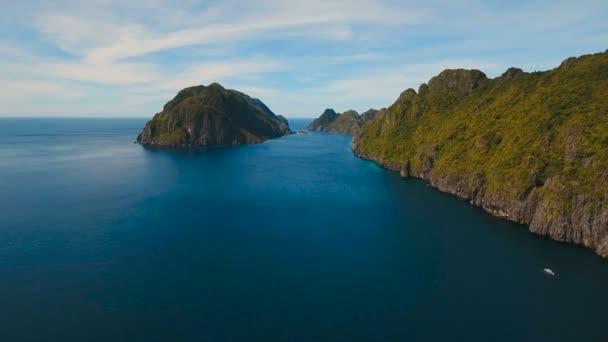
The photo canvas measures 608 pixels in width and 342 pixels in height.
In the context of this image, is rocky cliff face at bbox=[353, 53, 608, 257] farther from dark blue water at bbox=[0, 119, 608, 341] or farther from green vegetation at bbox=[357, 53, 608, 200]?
dark blue water at bbox=[0, 119, 608, 341]

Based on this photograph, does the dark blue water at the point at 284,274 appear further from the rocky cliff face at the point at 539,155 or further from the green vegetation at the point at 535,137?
Answer: the green vegetation at the point at 535,137

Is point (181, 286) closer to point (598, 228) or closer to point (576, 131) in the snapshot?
point (598, 228)

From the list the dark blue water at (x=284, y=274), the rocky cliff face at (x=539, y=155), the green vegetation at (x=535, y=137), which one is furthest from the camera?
the green vegetation at (x=535, y=137)

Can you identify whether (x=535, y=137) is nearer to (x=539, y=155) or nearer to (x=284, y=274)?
(x=539, y=155)

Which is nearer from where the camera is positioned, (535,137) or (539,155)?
(539,155)

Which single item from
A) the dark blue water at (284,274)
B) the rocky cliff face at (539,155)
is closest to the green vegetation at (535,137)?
the rocky cliff face at (539,155)

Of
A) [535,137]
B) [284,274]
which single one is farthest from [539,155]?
[284,274]

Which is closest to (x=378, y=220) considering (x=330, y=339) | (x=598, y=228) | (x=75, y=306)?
(x=598, y=228)
